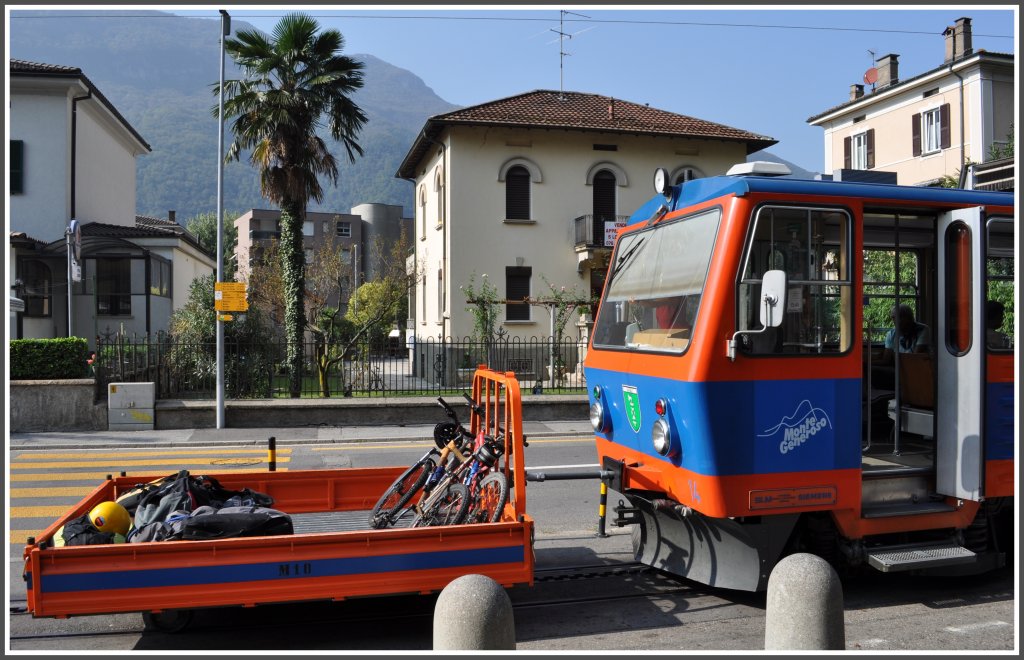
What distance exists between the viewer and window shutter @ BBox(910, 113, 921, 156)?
3556cm

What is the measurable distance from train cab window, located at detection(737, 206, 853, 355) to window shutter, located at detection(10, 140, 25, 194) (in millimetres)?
26347

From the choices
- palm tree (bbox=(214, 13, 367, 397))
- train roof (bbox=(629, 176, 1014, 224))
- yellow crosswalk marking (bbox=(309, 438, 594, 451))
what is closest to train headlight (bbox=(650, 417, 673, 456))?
train roof (bbox=(629, 176, 1014, 224))

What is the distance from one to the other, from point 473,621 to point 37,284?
2541 cm

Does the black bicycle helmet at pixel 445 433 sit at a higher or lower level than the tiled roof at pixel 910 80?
lower

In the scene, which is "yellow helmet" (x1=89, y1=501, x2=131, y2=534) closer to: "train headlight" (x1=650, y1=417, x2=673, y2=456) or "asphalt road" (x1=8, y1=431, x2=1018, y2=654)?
"asphalt road" (x1=8, y1=431, x2=1018, y2=654)

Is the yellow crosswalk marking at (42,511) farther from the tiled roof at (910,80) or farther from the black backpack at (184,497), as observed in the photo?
the tiled roof at (910,80)

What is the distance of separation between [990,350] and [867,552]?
1847 millimetres

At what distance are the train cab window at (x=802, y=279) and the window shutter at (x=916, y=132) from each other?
33.7 meters

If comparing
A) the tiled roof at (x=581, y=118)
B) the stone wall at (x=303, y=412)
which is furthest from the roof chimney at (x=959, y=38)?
the stone wall at (x=303, y=412)

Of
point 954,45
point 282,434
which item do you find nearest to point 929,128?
point 954,45

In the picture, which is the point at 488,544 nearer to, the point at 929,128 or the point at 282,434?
the point at 282,434

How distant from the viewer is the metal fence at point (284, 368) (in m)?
17.1

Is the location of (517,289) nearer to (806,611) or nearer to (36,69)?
(36,69)

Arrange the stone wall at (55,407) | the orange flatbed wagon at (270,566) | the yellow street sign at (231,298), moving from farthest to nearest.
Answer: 1. the yellow street sign at (231,298)
2. the stone wall at (55,407)
3. the orange flatbed wagon at (270,566)
